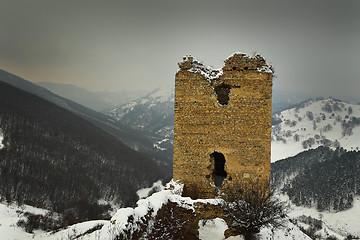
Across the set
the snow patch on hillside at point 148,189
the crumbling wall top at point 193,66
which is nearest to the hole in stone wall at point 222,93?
the crumbling wall top at point 193,66

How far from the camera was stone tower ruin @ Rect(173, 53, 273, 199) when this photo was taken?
9609mm

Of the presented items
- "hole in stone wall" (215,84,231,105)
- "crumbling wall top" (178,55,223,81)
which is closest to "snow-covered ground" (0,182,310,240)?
"hole in stone wall" (215,84,231,105)

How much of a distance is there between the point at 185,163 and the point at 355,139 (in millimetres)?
227036

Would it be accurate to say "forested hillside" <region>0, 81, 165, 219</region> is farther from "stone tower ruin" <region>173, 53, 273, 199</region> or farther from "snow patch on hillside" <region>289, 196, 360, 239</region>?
"stone tower ruin" <region>173, 53, 273, 199</region>

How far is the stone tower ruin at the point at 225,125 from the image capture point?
961cm

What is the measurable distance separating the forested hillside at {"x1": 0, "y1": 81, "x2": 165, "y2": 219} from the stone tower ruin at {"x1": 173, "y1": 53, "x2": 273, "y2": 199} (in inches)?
2767

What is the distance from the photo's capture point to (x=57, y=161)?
96.9 m

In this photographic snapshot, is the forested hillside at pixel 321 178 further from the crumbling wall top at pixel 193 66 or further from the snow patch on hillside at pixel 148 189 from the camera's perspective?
the crumbling wall top at pixel 193 66

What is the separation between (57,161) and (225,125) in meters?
101

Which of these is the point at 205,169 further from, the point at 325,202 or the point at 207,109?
the point at 325,202

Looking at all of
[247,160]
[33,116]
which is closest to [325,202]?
[247,160]

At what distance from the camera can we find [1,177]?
7538cm

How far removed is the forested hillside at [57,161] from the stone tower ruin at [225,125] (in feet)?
231

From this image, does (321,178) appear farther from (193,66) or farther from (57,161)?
(193,66)
